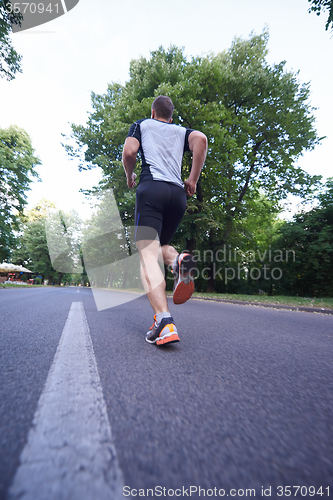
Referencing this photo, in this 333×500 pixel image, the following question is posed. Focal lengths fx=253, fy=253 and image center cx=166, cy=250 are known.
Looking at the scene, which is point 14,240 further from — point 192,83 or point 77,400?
point 77,400

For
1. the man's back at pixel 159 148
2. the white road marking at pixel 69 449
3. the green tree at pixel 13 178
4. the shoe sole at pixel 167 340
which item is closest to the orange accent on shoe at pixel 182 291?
the shoe sole at pixel 167 340

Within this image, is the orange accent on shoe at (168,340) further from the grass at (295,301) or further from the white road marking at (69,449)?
the grass at (295,301)

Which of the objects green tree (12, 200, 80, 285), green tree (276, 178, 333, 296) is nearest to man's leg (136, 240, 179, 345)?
green tree (276, 178, 333, 296)

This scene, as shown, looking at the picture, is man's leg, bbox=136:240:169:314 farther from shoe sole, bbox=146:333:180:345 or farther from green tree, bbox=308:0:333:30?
green tree, bbox=308:0:333:30

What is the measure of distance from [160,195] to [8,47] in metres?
15.3

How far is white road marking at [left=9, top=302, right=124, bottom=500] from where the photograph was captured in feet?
1.74

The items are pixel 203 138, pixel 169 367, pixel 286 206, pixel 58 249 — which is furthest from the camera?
pixel 58 249

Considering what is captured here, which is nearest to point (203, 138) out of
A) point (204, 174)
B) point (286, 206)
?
point (204, 174)

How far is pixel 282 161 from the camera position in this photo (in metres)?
16.1

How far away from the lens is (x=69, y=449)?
668 mm

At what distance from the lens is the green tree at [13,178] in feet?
58.5

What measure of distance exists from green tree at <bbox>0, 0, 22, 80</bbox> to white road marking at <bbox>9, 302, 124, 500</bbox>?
44.0 feet

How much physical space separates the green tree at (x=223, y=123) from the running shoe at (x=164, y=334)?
11.2 metres

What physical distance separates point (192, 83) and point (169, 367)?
14503 millimetres
